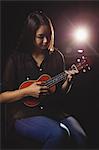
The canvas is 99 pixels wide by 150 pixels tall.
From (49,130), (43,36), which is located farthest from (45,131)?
(43,36)

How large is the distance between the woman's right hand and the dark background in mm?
180

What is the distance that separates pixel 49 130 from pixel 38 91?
29 centimetres

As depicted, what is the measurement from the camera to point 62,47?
2.49 m

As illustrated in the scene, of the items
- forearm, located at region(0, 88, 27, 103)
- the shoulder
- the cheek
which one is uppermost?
the cheek

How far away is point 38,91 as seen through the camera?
8.13 ft

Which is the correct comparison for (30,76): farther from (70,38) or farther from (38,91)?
(70,38)

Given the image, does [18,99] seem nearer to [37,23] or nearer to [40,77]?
[40,77]

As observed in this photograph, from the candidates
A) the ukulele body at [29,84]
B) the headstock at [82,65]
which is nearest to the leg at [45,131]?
the ukulele body at [29,84]

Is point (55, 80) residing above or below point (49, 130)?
above

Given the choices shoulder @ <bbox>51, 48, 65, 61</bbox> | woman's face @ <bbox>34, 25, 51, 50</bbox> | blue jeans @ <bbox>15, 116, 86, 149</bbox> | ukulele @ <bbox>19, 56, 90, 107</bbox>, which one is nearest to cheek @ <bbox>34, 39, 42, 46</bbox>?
woman's face @ <bbox>34, 25, 51, 50</bbox>

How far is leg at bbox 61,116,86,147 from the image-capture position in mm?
2469

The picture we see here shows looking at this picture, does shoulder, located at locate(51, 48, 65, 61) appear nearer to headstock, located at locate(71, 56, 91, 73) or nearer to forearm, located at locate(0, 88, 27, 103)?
headstock, located at locate(71, 56, 91, 73)

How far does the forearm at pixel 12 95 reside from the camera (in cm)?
246

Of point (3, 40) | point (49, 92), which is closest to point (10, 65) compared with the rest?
point (3, 40)
